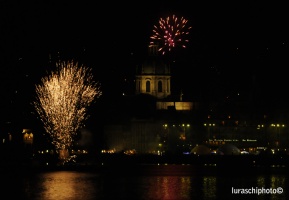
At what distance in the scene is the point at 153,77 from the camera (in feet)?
433

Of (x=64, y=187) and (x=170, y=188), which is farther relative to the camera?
(x=64, y=187)

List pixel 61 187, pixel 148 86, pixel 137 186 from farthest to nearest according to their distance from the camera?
pixel 148 86 < pixel 137 186 < pixel 61 187

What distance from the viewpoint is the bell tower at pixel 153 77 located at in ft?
426

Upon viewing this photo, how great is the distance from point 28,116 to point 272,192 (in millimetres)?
40506

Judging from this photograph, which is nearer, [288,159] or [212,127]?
[288,159]

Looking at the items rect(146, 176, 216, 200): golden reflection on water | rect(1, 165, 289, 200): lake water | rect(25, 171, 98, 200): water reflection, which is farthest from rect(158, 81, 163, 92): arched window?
rect(146, 176, 216, 200): golden reflection on water

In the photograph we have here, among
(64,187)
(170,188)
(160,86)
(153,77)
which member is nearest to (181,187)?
(170,188)

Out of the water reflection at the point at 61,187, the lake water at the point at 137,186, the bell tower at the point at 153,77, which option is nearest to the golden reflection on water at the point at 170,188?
the lake water at the point at 137,186

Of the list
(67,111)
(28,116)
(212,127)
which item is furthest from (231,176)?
(212,127)

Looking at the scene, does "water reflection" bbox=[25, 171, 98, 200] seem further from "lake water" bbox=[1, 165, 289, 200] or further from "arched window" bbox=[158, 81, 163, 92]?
"arched window" bbox=[158, 81, 163, 92]

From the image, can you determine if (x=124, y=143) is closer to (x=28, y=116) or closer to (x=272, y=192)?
(x=28, y=116)

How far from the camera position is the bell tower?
426 ft

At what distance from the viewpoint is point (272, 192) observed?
33500mm

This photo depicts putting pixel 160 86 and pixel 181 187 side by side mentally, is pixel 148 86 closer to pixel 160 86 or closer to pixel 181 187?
pixel 160 86
